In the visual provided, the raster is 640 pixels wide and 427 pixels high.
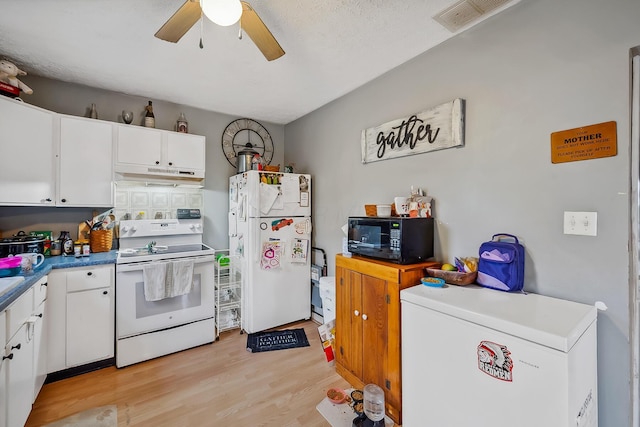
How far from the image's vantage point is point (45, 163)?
2.21m

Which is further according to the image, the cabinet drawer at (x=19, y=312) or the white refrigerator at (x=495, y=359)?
the cabinet drawer at (x=19, y=312)

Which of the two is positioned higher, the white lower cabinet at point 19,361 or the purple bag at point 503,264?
the purple bag at point 503,264

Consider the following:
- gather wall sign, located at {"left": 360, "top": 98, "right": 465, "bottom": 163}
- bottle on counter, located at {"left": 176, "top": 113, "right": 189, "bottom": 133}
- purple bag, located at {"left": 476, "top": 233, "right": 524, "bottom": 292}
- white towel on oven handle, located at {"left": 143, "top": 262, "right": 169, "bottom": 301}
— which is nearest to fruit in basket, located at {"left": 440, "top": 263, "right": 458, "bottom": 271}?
purple bag, located at {"left": 476, "top": 233, "right": 524, "bottom": 292}

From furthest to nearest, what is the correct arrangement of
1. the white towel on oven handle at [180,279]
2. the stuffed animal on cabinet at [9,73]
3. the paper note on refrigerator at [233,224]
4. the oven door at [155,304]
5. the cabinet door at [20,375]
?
the paper note on refrigerator at [233,224]
the white towel on oven handle at [180,279]
the oven door at [155,304]
the stuffed animal on cabinet at [9,73]
the cabinet door at [20,375]

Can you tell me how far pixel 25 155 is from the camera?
2.09 metres

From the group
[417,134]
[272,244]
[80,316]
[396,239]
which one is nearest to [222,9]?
[417,134]

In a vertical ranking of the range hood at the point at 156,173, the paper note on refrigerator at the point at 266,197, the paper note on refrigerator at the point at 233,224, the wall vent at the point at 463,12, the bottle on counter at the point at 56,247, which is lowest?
the bottle on counter at the point at 56,247

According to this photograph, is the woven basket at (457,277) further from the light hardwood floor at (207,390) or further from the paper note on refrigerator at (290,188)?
the paper note on refrigerator at (290,188)

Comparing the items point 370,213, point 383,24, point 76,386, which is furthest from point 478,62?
point 76,386

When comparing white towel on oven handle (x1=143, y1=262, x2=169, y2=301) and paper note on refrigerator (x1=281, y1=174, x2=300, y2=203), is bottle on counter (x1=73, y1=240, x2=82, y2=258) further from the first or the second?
paper note on refrigerator (x1=281, y1=174, x2=300, y2=203)

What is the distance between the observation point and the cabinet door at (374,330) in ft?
5.78

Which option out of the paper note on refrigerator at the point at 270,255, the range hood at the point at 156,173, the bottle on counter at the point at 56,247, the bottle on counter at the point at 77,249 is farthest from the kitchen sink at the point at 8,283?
the paper note on refrigerator at the point at 270,255

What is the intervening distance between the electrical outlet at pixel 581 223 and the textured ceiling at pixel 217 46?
126 cm

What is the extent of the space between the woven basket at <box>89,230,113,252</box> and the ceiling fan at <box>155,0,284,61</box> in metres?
1.95
